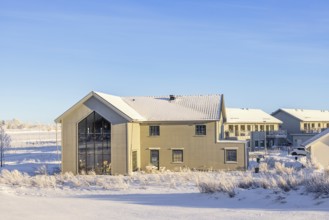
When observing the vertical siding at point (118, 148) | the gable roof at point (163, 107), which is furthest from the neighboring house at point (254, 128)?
the vertical siding at point (118, 148)

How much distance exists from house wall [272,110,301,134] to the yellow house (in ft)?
9.77

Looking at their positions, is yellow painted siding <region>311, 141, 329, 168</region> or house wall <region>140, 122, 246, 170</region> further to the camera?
yellow painted siding <region>311, 141, 329, 168</region>

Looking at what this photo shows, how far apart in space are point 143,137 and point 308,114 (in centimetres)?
4340

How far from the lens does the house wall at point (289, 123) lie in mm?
68188

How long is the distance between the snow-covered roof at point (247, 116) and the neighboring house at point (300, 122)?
3572mm

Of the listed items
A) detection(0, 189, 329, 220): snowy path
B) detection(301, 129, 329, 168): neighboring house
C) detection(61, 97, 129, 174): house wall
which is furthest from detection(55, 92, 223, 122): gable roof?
detection(0, 189, 329, 220): snowy path

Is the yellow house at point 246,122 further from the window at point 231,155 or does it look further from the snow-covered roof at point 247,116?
the window at point 231,155

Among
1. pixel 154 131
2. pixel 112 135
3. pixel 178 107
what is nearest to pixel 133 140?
pixel 112 135

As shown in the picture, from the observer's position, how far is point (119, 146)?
33.2 meters

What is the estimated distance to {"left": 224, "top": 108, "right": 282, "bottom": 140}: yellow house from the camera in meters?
59.1

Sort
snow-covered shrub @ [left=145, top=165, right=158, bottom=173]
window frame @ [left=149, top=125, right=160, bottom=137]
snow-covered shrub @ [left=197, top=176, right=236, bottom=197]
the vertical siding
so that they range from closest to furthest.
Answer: snow-covered shrub @ [left=197, top=176, right=236, bottom=197]
the vertical siding
snow-covered shrub @ [left=145, top=165, right=158, bottom=173]
window frame @ [left=149, top=125, right=160, bottom=137]

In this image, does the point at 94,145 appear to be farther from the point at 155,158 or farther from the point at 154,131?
the point at 155,158

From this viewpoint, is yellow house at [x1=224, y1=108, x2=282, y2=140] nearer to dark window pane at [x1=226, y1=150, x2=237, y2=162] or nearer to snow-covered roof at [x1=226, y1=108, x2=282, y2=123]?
snow-covered roof at [x1=226, y1=108, x2=282, y2=123]

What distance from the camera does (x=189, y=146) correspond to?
117 feet
